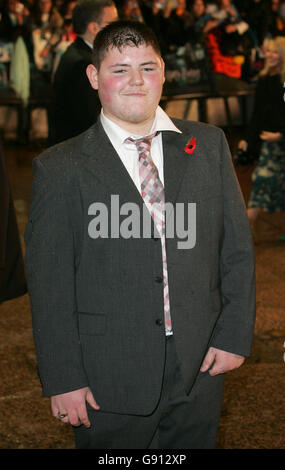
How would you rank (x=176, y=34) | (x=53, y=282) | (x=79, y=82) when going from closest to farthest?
(x=53, y=282) < (x=79, y=82) < (x=176, y=34)

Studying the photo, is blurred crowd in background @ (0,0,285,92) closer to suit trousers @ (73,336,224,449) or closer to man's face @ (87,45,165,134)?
man's face @ (87,45,165,134)

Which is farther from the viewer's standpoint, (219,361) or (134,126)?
(219,361)

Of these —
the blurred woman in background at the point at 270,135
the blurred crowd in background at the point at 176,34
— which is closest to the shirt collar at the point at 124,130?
the blurred woman in background at the point at 270,135

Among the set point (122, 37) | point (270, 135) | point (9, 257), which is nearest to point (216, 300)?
point (122, 37)

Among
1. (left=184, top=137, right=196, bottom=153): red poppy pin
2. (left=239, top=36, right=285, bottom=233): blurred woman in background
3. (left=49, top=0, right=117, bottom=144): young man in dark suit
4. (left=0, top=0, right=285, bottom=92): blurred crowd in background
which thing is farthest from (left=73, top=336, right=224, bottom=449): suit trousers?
(left=0, top=0, right=285, bottom=92): blurred crowd in background

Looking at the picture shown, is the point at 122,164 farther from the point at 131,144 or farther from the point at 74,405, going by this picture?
the point at 74,405

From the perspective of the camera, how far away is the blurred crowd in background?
506 inches

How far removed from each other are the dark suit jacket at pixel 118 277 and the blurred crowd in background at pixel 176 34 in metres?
9.67

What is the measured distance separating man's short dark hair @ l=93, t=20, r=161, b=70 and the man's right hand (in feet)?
3.52

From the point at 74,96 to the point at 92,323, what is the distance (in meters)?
2.93

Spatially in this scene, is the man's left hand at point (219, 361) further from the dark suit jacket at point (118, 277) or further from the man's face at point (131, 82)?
the man's face at point (131, 82)

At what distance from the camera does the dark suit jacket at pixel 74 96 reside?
5.12m

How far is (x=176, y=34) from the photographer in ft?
46.5

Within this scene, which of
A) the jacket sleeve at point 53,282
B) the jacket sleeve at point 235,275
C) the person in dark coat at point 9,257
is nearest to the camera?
the jacket sleeve at point 53,282
